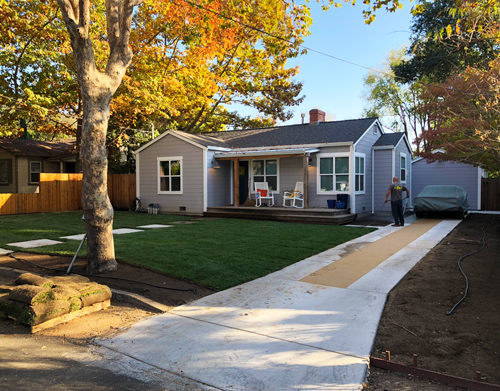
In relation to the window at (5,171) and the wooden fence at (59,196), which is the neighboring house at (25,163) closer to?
the window at (5,171)

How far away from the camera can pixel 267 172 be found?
16453 mm

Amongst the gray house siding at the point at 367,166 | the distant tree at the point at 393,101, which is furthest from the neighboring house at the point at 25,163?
the distant tree at the point at 393,101

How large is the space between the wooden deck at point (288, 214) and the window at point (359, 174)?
1.31 metres

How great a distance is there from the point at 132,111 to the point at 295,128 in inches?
307

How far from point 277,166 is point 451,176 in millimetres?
9600

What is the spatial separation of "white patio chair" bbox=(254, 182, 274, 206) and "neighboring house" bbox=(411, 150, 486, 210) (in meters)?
7.82

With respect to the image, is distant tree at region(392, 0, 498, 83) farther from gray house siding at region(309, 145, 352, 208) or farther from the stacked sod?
the stacked sod

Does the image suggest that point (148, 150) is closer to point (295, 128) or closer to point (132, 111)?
point (132, 111)

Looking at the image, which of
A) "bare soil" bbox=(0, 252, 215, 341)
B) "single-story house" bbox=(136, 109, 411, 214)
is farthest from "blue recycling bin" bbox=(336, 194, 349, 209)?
"bare soil" bbox=(0, 252, 215, 341)

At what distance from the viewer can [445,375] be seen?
3.08 meters

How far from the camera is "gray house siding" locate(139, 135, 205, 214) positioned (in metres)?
15.8

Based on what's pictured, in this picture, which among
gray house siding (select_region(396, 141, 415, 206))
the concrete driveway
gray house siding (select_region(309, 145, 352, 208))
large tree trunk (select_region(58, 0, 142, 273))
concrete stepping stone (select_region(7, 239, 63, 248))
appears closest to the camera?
the concrete driveway

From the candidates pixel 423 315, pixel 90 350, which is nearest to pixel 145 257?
pixel 90 350

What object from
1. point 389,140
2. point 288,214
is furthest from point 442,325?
point 389,140
